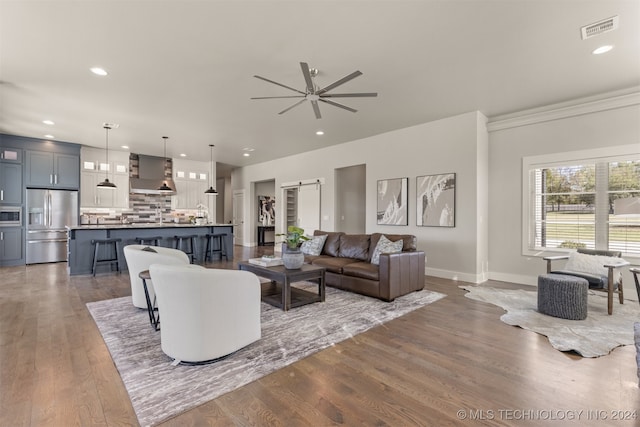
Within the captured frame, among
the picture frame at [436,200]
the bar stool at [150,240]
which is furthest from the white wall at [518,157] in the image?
the bar stool at [150,240]

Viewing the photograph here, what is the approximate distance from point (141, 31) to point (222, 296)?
9.01 feet

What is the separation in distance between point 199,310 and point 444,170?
497 cm

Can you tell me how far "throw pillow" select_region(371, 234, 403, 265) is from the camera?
4402mm

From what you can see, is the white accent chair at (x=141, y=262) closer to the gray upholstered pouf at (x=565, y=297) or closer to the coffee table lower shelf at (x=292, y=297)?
the coffee table lower shelf at (x=292, y=297)

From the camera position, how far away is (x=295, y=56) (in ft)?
11.1

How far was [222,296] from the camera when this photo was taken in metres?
2.32

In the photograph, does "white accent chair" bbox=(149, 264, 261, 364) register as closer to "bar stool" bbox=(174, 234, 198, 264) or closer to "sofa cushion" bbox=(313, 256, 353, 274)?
"sofa cushion" bbox=(313, 256, 353, 274)

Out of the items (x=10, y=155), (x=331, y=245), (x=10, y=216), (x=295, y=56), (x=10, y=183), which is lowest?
(x=331, y=245)

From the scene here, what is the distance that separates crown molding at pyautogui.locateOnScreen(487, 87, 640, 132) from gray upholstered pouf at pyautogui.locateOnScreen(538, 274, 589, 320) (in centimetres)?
290

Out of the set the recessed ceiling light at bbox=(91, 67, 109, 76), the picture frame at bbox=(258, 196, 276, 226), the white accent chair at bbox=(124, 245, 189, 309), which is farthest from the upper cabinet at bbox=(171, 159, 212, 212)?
the white accent chair at bbox=(124, 245, 189, 309)

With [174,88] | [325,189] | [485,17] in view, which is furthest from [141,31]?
[325,189]

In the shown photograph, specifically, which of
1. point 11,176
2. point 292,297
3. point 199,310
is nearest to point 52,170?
point 11,176

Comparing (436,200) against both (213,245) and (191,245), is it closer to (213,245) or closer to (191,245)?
(213,245)

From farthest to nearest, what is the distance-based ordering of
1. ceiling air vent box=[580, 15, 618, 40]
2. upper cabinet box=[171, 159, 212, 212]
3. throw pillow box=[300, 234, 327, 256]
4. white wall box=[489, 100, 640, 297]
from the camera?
1. upper cabinet box=[171, 159, 212, 212]
2. throw pillow box=[300, 234, 327, 256]
3. white wall box=[489, 100, 640, 297]
4. ceiling air vent box=[580, 15, 618, 40]
